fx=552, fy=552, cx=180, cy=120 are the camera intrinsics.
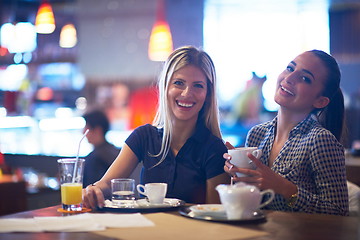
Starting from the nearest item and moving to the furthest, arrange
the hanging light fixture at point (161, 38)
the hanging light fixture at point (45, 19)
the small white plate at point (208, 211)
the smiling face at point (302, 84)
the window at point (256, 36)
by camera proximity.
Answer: the small white plate at point (208, 211), the smiling face at point (302, 84), the hanging light fixture at point (161, 38), the hanging light fixture at point (45, 19), the window at point (256, 36)

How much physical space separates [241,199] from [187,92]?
0.81m

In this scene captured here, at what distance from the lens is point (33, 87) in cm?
776

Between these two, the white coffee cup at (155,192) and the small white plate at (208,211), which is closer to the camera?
the small white plate at (208,211)

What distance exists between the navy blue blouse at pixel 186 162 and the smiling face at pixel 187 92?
0.10m

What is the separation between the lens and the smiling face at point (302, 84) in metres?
2.18

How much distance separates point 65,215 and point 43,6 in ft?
13.4

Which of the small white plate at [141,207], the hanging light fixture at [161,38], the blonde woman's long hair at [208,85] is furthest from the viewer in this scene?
the hanging light fixture at [161,38]

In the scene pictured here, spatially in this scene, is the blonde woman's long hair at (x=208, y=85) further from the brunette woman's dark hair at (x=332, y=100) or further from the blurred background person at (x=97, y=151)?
the blurred background person at (x=97, y=151)

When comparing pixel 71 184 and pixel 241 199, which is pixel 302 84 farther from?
pixel 71 184

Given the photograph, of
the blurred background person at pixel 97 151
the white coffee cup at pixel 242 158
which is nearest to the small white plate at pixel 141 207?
the white coffee cup at pixel 242 158

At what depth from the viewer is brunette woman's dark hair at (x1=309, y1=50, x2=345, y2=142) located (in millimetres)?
2230

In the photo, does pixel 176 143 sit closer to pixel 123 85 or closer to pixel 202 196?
pixel 202 196

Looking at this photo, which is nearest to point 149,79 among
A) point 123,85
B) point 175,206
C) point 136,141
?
point 123,85

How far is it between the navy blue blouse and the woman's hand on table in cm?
43
